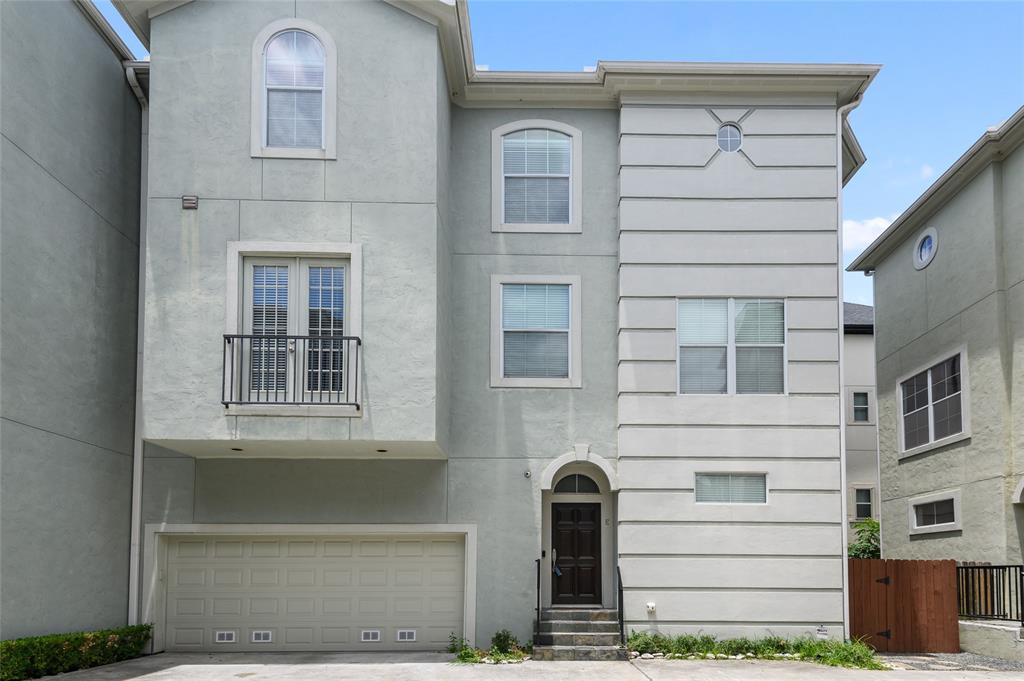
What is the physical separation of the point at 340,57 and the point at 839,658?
1057 centimetres

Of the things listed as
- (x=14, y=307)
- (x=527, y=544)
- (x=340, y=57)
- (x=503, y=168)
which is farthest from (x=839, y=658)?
(x=14, y=307)

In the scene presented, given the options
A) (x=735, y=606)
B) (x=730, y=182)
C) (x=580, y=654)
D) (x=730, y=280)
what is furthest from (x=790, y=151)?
(x=580, y=654)

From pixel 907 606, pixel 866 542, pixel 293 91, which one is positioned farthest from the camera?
pixel 866 542

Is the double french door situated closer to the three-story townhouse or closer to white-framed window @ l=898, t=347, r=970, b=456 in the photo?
the three-story townhouse

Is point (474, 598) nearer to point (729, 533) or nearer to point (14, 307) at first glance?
point (729, 533)

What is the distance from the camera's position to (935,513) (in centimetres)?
1878

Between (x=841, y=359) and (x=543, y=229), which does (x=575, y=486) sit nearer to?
(x=543, y=229)

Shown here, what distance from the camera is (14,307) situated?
1170cm

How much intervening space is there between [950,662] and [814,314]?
17.3ft

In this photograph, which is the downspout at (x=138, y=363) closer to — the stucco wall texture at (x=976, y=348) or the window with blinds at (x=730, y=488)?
the window with blinds at (x=730, y=488)

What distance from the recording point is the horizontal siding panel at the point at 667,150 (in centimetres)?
1506

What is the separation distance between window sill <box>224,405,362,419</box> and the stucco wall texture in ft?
34.2

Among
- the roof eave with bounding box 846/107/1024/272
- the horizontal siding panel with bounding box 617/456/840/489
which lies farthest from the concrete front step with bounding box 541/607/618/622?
the roof eave with bounding box 846/107/1024/272

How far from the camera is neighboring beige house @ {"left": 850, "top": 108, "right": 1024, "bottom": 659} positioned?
1588 centimetres
